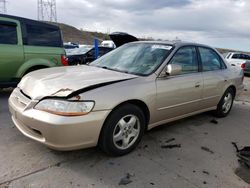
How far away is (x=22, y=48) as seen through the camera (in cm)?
595

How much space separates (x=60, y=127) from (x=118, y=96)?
0.80 meters

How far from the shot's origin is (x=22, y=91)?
3.36m

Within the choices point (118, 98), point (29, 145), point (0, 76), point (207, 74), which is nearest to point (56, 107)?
point (118, 98)

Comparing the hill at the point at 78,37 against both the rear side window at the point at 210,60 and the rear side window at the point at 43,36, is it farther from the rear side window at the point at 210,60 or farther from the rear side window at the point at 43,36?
the rear side window at the point at 210,60

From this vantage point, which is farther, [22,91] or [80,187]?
[22,91]

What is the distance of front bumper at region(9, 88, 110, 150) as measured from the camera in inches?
106

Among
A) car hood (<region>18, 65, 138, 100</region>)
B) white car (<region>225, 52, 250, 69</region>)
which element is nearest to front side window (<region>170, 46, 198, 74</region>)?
car hood (<region>18, 65, 138, 100</region>)

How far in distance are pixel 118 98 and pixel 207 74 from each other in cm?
225

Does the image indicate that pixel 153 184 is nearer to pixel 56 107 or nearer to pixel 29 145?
pixel 56 107

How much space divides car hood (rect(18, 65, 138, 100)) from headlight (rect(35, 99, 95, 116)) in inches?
3.9

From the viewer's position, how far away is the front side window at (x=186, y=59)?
4.05m

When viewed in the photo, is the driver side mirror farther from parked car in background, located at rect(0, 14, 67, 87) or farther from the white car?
the white car

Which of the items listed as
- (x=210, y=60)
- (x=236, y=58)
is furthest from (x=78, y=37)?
(x=210, y=60)

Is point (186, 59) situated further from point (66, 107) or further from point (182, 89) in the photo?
point (66, 107)
